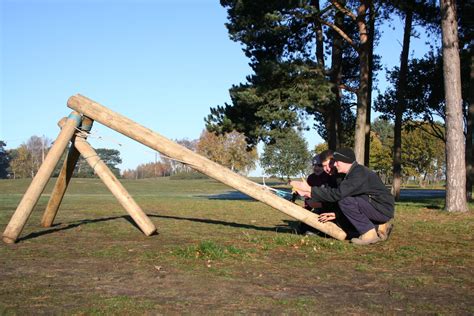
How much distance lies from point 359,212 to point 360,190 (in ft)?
1.03

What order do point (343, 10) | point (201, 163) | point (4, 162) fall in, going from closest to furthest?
point (201, 163) → point (343, 10) → point (4, 162)

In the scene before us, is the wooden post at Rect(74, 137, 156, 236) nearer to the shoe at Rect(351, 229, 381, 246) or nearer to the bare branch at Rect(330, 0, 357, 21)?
the shoe at Rect(351, 229, 381, 246)

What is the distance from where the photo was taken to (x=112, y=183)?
26.1ft

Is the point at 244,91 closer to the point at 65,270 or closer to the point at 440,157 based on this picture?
the point at 65,270

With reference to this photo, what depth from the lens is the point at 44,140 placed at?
352 feet

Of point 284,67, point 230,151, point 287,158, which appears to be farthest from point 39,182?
point 230,151

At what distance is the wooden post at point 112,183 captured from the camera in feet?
26.1

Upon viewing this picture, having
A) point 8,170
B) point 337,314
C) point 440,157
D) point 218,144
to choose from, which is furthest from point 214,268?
point 8,170

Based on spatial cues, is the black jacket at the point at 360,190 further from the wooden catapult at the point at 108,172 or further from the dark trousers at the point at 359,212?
the wooden catapult at the point at 108,172

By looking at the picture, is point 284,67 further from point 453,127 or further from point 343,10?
point 453,127

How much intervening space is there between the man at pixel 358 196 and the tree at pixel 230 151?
6927 centimetres

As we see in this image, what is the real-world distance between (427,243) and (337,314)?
171 inches

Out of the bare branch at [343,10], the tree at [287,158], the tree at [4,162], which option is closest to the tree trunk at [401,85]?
the bare branch at [343,10]

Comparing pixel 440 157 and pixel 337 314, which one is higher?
pixel 440 157
